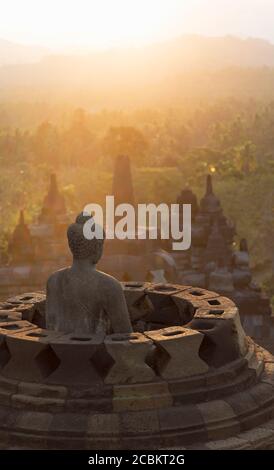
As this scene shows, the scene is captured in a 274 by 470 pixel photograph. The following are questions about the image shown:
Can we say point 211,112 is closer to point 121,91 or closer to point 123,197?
point 121,91

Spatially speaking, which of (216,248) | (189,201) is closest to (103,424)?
(216,248)

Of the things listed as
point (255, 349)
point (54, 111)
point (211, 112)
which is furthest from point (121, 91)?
point (255, 349)

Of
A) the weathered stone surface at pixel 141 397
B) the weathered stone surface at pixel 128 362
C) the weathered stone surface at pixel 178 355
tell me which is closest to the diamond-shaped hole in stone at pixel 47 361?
the weathered stone surface at pixel 128 362

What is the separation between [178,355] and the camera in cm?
609

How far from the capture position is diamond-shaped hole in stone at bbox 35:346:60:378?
19.9 feet

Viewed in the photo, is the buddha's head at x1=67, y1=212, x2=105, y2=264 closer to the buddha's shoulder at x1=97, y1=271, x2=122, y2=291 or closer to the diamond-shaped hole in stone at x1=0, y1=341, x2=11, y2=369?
the buddha's shoulder at x1=97, y1=271, x2=122, y2=291

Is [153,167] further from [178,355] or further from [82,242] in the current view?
[178,355]

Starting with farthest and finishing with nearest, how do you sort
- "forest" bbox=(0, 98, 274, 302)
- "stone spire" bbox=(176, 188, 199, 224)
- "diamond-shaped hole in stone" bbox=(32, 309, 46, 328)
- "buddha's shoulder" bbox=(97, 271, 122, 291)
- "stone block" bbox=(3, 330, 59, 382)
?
"forest" bbox=(0, 98, 274, 302) → "stone spire" bbox=(176, 188, 199, 224) → "diamond-shaped hole in stone" bbox=(32, 309, 46, 328) → "buddha's shoulder" bbox=(97, 271, 122, 291) → "stone block" bbox=(3, 330, 59, 382)

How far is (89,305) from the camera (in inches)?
264

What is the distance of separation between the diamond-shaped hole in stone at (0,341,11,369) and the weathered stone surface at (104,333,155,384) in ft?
3.96

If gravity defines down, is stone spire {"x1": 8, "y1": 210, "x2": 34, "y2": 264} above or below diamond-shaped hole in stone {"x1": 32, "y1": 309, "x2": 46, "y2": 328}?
below

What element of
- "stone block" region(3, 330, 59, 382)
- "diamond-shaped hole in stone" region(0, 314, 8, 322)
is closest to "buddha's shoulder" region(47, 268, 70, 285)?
"diamond-shaped hole in stone" region(0, 314, 8, 322)

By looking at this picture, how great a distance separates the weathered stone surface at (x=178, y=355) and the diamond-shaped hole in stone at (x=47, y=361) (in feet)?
3.34

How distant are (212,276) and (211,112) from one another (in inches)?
3562
